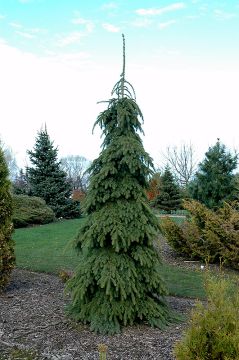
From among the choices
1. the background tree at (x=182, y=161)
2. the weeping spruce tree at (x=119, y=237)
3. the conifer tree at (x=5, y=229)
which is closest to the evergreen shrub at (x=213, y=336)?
the weeping spruce tree at (x=119, y=237)

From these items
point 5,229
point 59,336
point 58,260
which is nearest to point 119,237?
point 59,336

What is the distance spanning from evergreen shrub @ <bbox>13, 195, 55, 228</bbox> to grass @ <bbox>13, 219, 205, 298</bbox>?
3.10 metres

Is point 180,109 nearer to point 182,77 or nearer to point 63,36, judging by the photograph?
point 182,77

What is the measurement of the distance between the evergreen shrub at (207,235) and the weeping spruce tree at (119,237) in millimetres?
3767

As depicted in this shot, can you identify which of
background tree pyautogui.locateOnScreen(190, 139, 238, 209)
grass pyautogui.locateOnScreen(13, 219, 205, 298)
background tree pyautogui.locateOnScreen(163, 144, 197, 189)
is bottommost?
grass pyautogui.locateOnScreen(13, 219, 205, 298)

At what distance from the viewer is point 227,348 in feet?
7.96

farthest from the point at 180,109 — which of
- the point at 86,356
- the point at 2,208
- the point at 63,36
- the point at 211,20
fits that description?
the point at 86,356

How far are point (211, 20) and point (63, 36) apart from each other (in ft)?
10.7

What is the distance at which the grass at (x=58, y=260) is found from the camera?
6727 mm

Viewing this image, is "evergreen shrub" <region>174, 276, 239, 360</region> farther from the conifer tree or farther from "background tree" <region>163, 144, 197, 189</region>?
"background tree" <region>163, 144, 197, 189</region>

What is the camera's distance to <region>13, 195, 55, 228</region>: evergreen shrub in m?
16.5

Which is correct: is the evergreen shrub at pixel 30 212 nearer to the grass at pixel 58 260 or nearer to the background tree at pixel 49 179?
the background tree at pixel 49 179

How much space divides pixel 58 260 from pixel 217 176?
Result: 4.95 metres

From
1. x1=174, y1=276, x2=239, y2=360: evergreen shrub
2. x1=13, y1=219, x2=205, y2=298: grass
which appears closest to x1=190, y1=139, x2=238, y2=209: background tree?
x1=13, y1=219, x2=205, y2=298: grass
